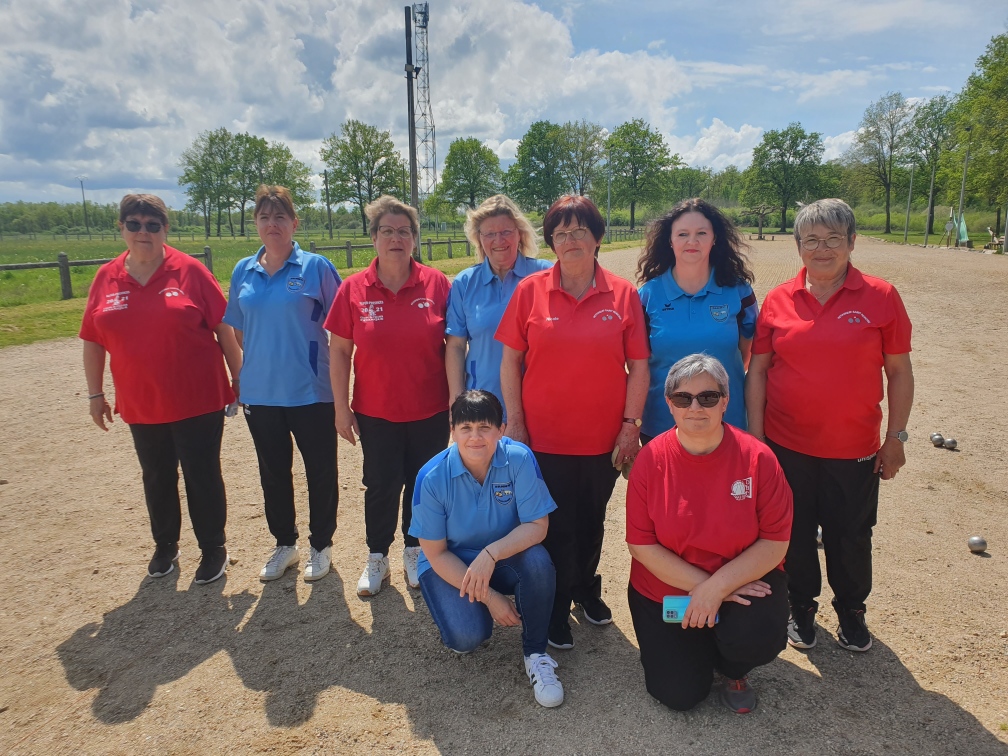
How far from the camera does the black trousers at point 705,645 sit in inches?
115

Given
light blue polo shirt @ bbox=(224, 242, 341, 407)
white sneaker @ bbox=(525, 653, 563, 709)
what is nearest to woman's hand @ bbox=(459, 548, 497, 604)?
white sneaker @ bbox=(525, 653, 563, 709)

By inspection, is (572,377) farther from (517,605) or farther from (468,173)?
(468,173)

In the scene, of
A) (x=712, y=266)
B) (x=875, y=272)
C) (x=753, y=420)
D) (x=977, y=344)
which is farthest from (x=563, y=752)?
(x=875, y=272)

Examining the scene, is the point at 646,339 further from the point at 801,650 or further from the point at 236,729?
the point at 236,729

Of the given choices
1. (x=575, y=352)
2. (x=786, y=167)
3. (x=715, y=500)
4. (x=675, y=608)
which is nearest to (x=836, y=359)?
(x=715, y=500)

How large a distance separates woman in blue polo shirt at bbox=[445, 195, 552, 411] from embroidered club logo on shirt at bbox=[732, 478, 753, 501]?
1.45 m

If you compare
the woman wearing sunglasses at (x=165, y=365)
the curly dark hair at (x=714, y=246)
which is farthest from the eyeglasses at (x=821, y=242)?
the woman wearing sunglasses at (x=165, y=365)

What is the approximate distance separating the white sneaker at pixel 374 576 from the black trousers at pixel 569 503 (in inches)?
47.9

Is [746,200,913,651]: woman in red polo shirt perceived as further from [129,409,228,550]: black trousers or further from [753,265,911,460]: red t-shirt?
[129,409,228,550]: black trousers

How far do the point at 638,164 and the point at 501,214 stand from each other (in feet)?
230

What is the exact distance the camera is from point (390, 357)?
387 cm

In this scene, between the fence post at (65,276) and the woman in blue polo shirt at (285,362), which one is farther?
the fence post at (65,276)

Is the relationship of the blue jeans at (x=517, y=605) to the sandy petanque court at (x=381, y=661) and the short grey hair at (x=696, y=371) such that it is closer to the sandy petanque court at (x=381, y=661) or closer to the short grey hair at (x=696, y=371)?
the sandy petanque court at (x=381, y=661)

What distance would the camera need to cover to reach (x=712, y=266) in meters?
3.56
